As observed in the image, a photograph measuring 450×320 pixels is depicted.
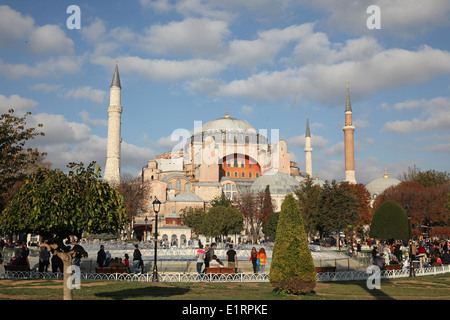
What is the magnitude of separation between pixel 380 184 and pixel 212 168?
27.2 metres

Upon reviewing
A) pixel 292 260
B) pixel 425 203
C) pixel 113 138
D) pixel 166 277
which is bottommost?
pixel 166 277

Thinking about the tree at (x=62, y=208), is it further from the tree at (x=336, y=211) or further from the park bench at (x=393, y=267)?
the tree at (x=336, y=211)

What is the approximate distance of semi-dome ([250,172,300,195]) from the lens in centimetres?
6153

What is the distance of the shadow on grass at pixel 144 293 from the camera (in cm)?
994

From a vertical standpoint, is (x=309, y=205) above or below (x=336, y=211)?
above

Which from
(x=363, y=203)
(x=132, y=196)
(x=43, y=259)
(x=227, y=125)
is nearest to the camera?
(x=43, y=259)

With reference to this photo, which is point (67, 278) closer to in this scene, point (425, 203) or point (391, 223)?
point (391, 223)

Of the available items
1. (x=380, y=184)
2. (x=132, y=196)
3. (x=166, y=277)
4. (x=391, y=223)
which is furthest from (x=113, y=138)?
(x=380, y=184)

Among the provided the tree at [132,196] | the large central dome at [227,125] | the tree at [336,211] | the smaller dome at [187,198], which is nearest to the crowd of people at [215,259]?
the tree at [336,211]

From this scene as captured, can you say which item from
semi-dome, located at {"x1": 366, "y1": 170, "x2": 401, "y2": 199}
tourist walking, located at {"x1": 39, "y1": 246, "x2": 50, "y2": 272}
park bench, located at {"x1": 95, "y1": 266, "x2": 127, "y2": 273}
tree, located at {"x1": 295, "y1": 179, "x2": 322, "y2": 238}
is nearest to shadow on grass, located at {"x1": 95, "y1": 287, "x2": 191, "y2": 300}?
park bench, located at {"x1": 95, "y1": 266, "x2": 127, "y2": 273}

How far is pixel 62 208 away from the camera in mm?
8164

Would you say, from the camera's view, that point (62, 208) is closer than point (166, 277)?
Yes

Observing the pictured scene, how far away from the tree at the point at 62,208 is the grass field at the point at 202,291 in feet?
5.44
